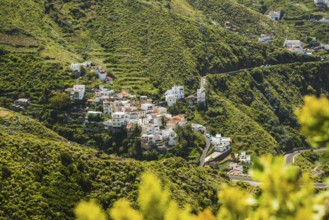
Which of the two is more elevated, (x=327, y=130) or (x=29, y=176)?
(x=327, y=130)

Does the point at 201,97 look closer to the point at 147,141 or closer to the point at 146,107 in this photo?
the point at 146,107

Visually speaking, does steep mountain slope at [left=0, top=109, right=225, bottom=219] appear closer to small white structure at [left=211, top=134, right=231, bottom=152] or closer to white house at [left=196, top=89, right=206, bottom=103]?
small white structure at [left=211, top=134, right=231, bottom=152]

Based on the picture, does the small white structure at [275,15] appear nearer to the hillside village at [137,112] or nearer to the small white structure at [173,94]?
the hillside village at [137,112]

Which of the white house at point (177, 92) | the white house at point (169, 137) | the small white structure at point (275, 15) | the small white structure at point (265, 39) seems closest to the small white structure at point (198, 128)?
the white house at point (169, 137)

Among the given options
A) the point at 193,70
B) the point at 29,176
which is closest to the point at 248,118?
the point at 193,70

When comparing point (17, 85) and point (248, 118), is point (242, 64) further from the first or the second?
point (17, 85)

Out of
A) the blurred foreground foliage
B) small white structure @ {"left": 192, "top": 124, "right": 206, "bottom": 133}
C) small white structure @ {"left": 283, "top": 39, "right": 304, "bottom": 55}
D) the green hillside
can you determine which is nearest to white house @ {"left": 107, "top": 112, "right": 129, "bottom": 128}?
small white structure @ {"left": 192, "top": 124, "right": 206, "bottom": 133}
